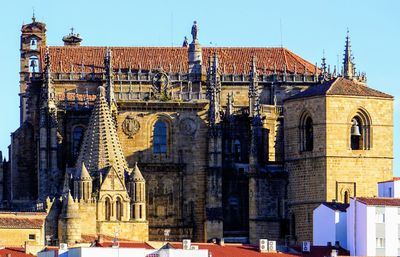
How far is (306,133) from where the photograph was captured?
14062 centimetres

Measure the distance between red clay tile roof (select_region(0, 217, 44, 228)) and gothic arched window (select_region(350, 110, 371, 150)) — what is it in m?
19.2

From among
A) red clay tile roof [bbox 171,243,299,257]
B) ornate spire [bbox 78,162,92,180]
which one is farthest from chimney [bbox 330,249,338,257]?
ornate spire [bbox 78,162,92,180]

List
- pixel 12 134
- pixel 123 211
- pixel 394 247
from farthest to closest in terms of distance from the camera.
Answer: pixel 12 134 → pixel 123 211 → pixel 394 247

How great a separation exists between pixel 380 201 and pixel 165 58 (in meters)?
28.3

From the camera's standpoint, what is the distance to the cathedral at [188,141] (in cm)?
13775

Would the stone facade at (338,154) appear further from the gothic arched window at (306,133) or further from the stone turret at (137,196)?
the stone turret at (137,196)

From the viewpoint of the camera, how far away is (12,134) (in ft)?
489

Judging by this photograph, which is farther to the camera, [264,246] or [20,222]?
[20,222]

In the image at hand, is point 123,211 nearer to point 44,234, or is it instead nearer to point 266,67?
point 44,234

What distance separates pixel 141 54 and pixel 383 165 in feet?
69.1

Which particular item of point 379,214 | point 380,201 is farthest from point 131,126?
point 379,214

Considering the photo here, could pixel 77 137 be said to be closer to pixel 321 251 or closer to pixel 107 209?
pixel 107 209

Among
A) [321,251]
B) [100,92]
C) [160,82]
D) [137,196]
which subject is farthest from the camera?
[160,82]

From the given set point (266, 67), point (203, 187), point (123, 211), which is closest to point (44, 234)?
point (123, 211)
